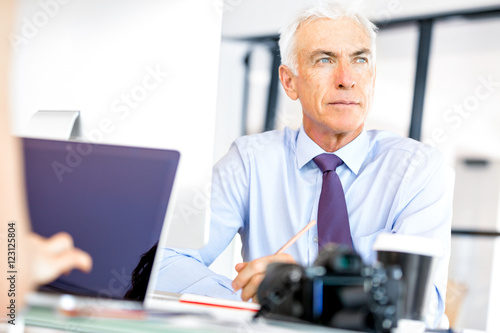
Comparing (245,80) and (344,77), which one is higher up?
(245,80)

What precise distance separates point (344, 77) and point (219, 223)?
68 centimetres

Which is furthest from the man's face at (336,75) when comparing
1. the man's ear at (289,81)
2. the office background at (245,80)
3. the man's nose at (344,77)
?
the office background at (245,80)

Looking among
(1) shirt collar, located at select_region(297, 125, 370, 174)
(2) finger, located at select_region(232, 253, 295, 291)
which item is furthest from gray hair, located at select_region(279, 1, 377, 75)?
(2) finger, located at select_region(232, 253, 295, 291)

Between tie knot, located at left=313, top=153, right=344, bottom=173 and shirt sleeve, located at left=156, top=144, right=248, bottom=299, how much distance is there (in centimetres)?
27

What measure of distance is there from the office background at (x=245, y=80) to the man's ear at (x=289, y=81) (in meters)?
0.29

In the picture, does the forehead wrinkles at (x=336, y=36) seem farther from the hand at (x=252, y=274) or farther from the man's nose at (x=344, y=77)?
the hand at (x=252, y=274)

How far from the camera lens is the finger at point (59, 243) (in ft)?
2.44

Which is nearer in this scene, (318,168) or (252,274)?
(252,274)

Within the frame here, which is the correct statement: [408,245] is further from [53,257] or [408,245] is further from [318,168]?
[318,168]

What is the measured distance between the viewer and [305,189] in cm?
184

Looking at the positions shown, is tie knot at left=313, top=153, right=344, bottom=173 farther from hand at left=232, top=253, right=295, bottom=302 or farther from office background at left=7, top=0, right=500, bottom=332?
hand at left=232, top=253, right=295, bottom=302

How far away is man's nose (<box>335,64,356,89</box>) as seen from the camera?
1.90 m

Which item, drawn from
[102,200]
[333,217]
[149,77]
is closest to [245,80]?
[333,217]

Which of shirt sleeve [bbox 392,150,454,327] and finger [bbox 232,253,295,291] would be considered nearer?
finger [bbox 232,253,295,291]
